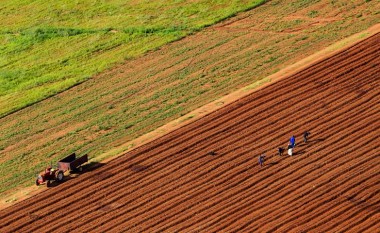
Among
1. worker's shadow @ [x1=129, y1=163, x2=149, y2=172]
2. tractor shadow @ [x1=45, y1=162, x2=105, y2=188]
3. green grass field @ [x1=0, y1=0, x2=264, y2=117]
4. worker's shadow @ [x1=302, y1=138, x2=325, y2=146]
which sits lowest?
worker's shadow @ [x1=302, y1=138, x2=325, y2=146]

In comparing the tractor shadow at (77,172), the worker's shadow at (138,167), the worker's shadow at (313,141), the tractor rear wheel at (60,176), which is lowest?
the worker's shadow at (313,141)

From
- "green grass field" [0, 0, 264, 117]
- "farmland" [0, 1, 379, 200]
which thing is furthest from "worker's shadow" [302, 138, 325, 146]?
"green grass field" [0, 0, 264, 117]

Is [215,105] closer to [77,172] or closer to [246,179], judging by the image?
[246,179]

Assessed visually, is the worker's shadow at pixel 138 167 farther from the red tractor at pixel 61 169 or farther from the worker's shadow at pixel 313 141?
the worker's shadow at pixel 313 141

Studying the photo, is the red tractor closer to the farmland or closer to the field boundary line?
the field boundary line

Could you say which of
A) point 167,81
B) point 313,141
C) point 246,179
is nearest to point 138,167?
point 246,179

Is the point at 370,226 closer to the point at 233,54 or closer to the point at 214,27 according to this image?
the point at 233,54

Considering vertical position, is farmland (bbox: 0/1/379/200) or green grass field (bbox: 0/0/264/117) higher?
green grass field (bbox: 0/0/264/117)

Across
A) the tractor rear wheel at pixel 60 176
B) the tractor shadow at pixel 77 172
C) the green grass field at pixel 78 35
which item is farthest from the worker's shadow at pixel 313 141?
the green grass field at pixel 78 35
